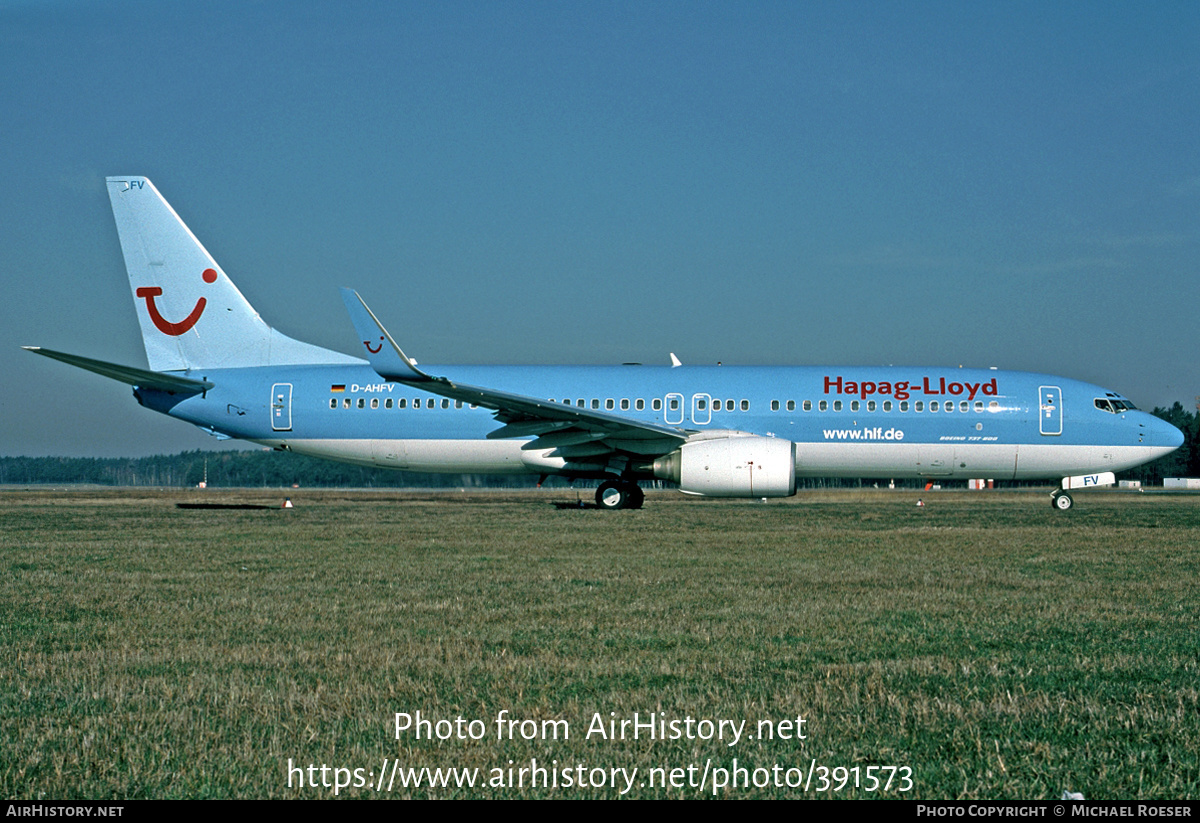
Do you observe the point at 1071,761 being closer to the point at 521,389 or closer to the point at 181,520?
the point at 181,520

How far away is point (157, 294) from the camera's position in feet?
87.1

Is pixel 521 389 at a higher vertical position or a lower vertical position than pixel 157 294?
lower

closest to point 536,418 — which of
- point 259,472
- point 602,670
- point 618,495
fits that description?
point 618,495

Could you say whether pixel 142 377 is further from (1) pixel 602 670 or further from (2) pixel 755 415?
(1) pixel 602 670

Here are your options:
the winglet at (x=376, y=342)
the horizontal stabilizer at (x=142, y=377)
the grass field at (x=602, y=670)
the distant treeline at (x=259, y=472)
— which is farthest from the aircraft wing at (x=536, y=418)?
the distant treeline at (x=259, y=472)

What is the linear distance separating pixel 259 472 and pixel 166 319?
89.7 metres

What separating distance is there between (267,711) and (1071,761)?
135 inches

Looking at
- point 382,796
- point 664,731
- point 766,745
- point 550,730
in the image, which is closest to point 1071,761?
point 766,745

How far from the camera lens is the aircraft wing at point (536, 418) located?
68.1ft

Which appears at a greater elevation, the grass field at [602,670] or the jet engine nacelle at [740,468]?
the jet engine nacelle at [740,468]

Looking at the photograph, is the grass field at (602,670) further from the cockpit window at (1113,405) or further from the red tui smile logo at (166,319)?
the red tui smile logo at (166,319)

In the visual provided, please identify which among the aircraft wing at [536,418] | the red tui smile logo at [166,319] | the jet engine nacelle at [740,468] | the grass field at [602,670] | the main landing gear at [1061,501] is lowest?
the grass field at [602,670]

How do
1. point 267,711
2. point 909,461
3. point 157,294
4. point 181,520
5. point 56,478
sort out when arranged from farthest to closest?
point 56,478, point 157,294, point 909,461, point 181,520, point 267,711
